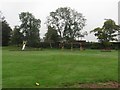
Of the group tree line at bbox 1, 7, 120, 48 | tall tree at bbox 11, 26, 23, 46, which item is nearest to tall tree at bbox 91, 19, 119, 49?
tree line at bbox 1, 7, 120, 48

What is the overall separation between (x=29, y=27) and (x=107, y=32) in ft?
67.3

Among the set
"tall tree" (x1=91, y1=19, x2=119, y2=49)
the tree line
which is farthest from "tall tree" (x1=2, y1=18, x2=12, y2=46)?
"tall tree" (x1=91, y1=19, x2=119, y2=49)

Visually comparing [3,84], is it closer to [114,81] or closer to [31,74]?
[31,74]

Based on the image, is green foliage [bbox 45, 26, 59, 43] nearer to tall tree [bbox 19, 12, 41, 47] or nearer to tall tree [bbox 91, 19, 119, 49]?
tall tree [bbox 19, 12, 41, 47]

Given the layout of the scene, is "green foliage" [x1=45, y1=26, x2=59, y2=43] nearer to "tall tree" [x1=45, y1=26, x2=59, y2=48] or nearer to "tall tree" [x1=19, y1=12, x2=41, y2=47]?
"tall tree" [x1=45, y1=26, x2=59, y2=48]

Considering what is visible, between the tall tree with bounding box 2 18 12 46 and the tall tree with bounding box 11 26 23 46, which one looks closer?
the tall tree with bounding box 11 26 23 46

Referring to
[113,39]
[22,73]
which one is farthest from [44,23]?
[22,73]

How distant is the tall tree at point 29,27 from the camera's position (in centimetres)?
7712

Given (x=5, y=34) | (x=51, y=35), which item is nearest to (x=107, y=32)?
(x=51, y=35)

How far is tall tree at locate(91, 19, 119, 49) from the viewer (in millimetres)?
72062

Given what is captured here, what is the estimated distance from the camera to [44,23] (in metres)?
88.9

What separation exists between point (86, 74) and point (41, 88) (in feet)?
15.3

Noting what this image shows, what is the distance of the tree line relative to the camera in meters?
72.9

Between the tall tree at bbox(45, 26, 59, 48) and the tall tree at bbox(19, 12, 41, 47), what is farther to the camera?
the tall tree at bbox(45, 26, 59, 48)
